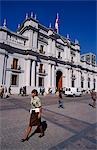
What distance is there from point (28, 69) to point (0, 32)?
7819mm

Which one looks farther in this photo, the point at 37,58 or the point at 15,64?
the point at 37,58

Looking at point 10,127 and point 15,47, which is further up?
point 15,47

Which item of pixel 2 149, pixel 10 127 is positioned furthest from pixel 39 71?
pixel 2 149

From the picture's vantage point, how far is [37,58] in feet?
103

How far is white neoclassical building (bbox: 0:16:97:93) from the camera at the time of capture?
27109 mm

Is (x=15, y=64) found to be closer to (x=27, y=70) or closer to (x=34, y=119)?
(x=27, y=70)

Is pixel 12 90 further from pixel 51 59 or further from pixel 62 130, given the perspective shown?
pixel 62 130

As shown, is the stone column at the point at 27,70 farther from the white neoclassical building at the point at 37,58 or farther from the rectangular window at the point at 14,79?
the rectangular window at the point at 14,79

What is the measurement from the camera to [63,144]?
4918 mm

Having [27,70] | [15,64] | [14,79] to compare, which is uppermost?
[15,64]

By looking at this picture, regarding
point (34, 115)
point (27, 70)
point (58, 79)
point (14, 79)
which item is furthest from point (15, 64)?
point (34, 115)

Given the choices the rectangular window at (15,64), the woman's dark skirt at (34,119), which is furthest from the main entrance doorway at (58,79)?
the woman's dark skirt at (34,119)

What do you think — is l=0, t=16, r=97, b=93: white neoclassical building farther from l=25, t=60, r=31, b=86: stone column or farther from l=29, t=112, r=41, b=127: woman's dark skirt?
l=29, t=112, r=41, b=127: woman's dark skirt

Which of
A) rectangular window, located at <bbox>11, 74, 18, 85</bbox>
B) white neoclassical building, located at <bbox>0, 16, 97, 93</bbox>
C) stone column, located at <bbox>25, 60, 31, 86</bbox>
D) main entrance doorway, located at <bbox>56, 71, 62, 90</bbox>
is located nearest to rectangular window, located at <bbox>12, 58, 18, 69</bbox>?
white neoclassical building, located at <bbox>0, 16, 97, 93</bbox>
